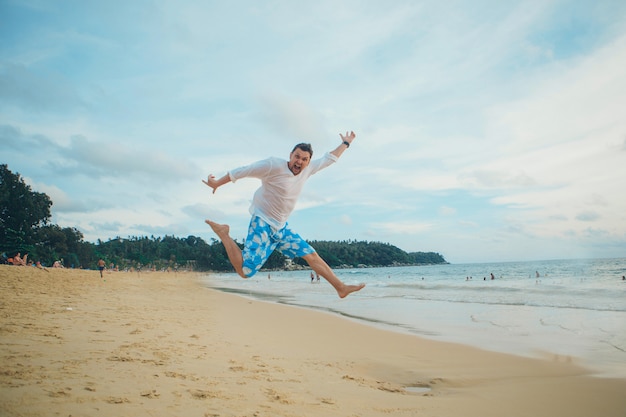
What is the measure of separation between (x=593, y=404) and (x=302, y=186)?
413 cm

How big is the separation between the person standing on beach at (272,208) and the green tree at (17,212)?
147 feet

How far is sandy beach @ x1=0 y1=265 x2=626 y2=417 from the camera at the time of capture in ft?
11.1

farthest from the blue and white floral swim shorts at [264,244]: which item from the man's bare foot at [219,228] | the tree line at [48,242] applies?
the tree line at [48,242]

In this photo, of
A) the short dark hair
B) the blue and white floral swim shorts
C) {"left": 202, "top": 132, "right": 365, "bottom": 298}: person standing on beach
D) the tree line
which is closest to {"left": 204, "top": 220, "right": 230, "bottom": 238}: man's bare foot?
{"left": 202, "top": 132, "right": 365, "bottom": 298}: person standing on beach

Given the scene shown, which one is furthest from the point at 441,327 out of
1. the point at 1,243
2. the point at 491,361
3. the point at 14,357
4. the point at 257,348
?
the point at 1,243

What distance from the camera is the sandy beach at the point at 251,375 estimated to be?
3385mm

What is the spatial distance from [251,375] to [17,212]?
4667 cm

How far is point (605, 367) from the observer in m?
6.04

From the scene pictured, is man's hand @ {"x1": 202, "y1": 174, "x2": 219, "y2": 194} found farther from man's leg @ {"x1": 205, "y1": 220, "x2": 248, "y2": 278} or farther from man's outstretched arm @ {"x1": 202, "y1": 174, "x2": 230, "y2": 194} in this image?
man's leg @ {"x1": 205, "y1": 220, "x2": 248, "y2": 278}

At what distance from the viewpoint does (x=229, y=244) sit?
455 centimetres

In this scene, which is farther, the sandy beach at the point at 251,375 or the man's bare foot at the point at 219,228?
the man's bare foot at the point at 219,228

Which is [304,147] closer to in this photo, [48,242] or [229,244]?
[229,244]

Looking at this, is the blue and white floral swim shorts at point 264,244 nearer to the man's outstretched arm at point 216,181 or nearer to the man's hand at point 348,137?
the man's outstretched arm at point 216,181

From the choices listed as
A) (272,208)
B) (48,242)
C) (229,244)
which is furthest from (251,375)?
(48,242)
